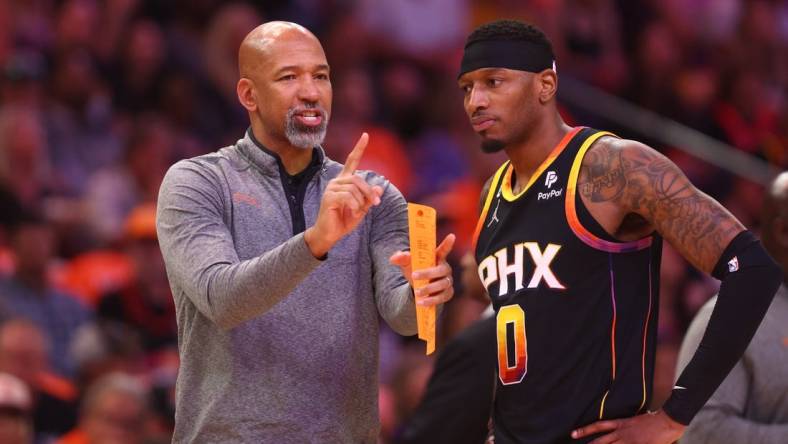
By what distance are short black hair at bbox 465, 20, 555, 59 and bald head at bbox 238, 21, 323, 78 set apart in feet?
1.88

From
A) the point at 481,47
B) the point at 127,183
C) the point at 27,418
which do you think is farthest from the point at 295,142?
the point at 127,183

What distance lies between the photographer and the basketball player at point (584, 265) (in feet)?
13.0

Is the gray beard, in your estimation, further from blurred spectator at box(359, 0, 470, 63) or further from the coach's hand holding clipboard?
blurred spectator at box(359, 0, 470, 63)

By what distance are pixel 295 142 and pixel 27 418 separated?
292 cm

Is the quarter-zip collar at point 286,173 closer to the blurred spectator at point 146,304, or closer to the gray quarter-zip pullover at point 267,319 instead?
the gray quarter-zip pullover at point 267,319

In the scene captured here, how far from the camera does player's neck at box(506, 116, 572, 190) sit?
4.31 m

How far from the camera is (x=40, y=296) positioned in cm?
808

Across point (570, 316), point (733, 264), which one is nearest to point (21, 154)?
point (570, 316)

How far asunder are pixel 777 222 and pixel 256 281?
6.84 feet

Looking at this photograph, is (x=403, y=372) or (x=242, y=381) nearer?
(x=242, y=381)

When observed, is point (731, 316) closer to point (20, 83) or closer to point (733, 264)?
point (733, 264)

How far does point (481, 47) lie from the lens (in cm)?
434

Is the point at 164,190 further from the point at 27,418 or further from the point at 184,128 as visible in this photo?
the point at 184,128

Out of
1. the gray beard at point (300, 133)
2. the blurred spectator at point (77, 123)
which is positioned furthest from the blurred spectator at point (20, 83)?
the gray beard at point (300, 133)
